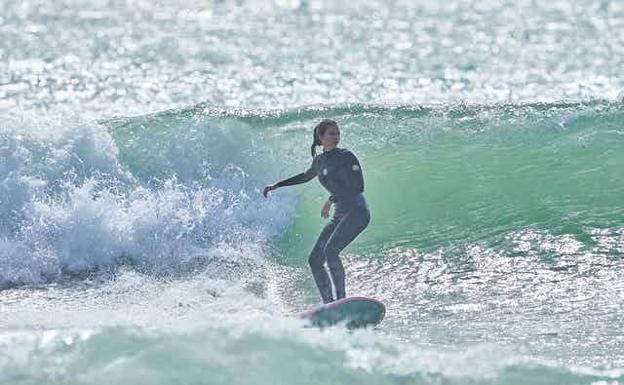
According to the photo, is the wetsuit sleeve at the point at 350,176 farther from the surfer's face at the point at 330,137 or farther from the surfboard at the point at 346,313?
the surfboard at the point at 346,313

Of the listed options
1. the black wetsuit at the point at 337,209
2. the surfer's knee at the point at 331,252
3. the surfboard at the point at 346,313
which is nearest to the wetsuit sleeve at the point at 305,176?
the black wetsuit at the point at 337,209

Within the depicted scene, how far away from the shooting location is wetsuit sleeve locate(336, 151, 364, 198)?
10898mm

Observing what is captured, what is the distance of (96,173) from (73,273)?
169cm

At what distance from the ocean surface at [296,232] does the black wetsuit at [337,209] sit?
53cm

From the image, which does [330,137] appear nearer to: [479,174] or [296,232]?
[296,232]

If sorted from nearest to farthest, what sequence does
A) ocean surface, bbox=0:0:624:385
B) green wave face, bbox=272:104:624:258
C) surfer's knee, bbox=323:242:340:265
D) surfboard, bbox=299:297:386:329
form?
ocean surface, bbox=0:0:624:385
surfboard, bbox=299:297:386:329
surfer's knee, bbox=323:242:340:265
green wave face, bbox=272:104:624:258

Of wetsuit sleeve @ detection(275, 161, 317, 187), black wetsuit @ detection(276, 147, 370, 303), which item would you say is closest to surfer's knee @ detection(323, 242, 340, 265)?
black wetsuit @ detection(276, 147, 370, 303)

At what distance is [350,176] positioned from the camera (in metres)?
10.9

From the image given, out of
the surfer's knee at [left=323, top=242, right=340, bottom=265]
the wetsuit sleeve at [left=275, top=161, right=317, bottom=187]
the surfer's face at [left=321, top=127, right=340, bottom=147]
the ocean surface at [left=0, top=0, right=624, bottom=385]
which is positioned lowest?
the ocean surface at [left=0, top=0, right=624, bottom=385]

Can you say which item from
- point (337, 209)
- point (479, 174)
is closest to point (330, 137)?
point (337, 209)

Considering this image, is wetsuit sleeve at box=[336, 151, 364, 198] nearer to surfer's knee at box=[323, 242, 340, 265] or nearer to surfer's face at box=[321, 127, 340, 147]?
surfer's face at box=[321, 127, 340, 147]

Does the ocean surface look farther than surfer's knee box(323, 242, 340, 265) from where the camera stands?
No

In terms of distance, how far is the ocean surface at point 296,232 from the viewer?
9.69m

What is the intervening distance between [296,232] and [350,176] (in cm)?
311
